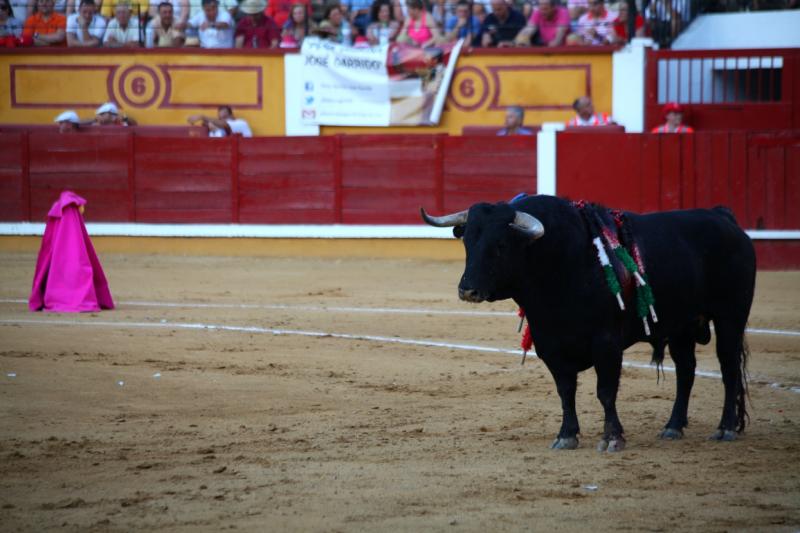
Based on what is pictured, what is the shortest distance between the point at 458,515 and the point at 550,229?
Answer: 1424 millimetres

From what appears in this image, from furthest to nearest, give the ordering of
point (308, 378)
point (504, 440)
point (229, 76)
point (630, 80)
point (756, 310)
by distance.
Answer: point (229, 76)
point (630, 80)
point (756, 310)
point (308, 378)
point (504, 440)

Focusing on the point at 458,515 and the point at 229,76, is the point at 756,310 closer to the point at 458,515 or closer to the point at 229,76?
the point at 458,515

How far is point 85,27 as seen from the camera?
1559 centimetres

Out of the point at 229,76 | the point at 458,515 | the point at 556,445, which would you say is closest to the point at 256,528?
the point at 458,515

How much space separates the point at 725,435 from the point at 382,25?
10.1 meters

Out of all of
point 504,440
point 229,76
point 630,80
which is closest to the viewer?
point 504,440

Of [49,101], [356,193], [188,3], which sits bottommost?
[356,193]

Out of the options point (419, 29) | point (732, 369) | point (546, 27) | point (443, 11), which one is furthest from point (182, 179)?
point (732, 369)

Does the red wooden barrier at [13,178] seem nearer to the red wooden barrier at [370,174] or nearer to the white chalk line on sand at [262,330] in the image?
the red wooden barrier at [370,174]

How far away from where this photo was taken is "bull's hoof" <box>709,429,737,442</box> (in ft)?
18.2

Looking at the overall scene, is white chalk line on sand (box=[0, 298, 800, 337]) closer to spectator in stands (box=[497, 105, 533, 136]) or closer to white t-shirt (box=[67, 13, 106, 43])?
spectator in stands (box=[497, 105, 533, 136])

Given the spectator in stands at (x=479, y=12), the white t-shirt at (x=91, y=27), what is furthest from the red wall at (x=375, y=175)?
the spectator in stands at (x=479, y=12)

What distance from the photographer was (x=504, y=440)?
5.51 meters

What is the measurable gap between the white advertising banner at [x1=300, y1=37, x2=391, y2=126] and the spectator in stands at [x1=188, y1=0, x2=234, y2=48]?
1.08 m
